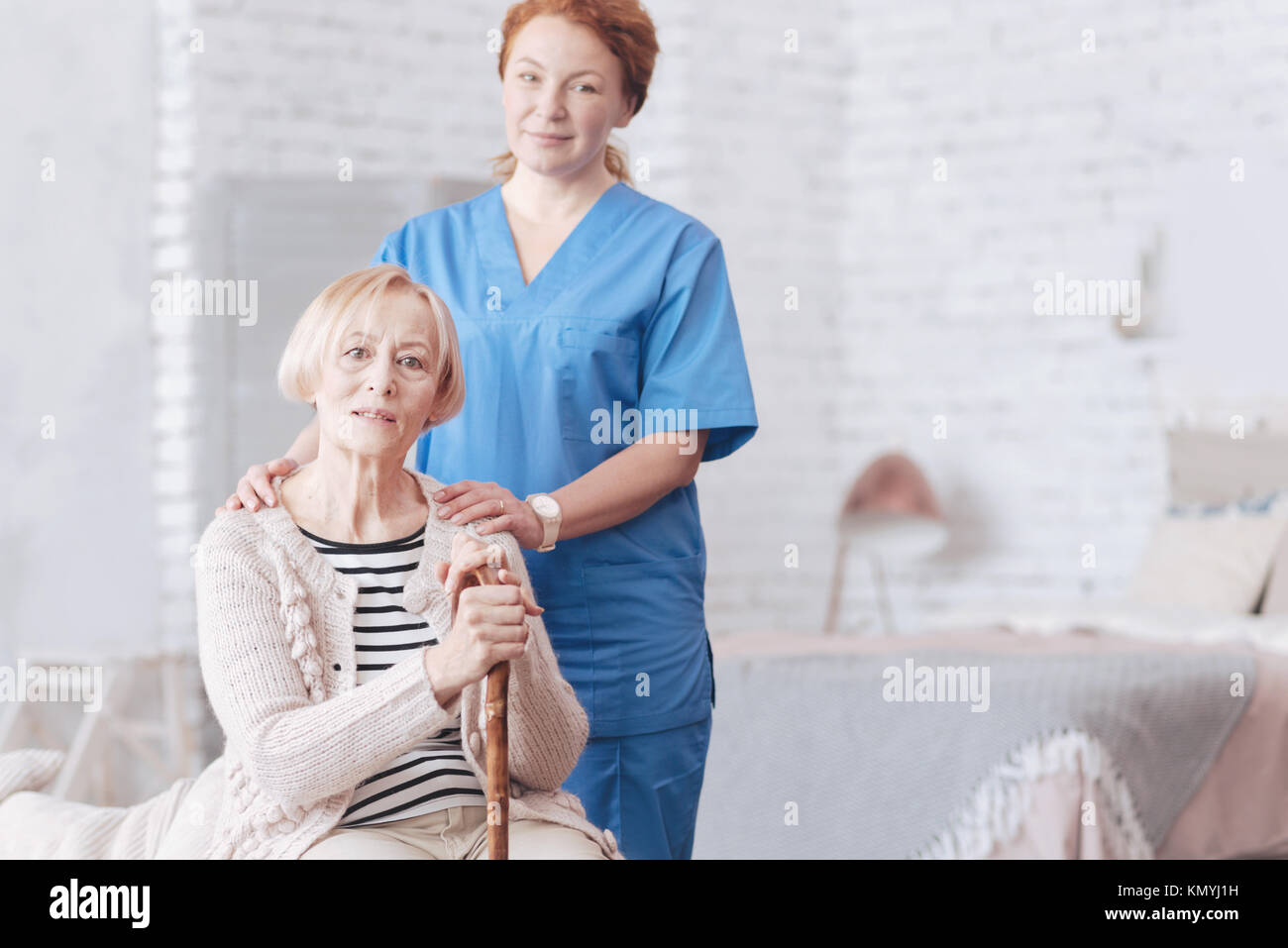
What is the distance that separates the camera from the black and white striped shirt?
1190 millimetres

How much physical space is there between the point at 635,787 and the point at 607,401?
1.40 feet

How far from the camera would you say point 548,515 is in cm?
133

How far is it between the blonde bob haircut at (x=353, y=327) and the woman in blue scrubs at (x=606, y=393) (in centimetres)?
18

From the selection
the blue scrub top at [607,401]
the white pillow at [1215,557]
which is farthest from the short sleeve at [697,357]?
the white pillow at [1215,557]

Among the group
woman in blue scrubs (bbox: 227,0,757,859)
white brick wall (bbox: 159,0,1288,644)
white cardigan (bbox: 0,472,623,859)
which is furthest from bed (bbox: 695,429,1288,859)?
white brick wall (bbox: 159,0,1288,644)

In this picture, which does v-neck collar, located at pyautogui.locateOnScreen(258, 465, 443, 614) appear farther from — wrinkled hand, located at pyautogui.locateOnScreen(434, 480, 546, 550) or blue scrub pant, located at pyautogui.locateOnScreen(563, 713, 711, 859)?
blue scrub pant, located at pyautogui.locateOnScreen(563, 713, 711, 859)

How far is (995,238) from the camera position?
4492 millimetres

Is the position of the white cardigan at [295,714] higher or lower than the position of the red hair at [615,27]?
lower

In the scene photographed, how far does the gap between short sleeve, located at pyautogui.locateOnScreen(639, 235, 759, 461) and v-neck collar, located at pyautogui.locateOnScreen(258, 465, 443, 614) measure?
34cm

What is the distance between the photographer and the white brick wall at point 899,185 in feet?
13.2

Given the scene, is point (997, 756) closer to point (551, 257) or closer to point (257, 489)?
point (551, 257)

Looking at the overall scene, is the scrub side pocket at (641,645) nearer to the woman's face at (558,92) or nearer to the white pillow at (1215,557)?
the woman's face at (558,92)
